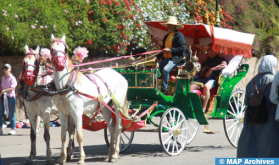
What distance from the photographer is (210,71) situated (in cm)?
860

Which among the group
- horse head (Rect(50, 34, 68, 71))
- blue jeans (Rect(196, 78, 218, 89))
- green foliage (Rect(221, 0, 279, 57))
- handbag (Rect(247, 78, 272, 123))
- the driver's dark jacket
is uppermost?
green foliage (Rect(221, 0, 279, 57))

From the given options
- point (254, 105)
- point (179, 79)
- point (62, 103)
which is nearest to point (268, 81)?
point (254, 105)

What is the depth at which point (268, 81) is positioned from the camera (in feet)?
17.1

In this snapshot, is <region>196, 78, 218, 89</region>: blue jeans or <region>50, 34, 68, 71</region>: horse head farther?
<region>196, 78, 218, 89</region>: blue jeans

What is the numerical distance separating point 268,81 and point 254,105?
426 mm

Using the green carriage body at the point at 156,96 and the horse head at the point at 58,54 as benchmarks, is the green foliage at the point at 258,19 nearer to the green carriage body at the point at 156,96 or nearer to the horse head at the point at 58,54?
the green carriage body at the point at 156,96

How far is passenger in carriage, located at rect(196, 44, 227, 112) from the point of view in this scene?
27.2 ft

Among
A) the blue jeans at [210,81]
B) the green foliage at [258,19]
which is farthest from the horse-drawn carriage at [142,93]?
the green foliage at [258,19]

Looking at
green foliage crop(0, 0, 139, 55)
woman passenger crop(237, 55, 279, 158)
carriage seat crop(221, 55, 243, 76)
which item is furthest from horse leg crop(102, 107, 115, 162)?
green foliage crop(0, 0, 139, 55)

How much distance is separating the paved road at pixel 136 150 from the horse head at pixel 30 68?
1757 millimetres

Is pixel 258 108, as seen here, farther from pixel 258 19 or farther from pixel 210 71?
pixel 258 19

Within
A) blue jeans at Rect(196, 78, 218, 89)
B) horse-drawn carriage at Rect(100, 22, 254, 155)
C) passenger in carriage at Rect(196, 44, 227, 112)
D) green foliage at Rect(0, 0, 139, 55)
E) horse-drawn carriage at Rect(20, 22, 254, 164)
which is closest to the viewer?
horse-drawn carriage at Rect(20, 22, 254, 164)

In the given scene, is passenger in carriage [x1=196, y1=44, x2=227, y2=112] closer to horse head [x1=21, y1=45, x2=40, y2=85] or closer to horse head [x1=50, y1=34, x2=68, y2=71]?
horse head [x1=50, y1=34, x2=68, y2=71]

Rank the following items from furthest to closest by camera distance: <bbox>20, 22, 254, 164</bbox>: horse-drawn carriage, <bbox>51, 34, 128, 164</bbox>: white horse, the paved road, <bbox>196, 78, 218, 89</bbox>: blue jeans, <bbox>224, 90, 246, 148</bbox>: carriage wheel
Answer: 1. <bbox>224, 90, 246, 148</bbox>: carriage wheel
2. <bbox>196, 78, 218, 89</bbox>: blue jeans
3. the paved road
4. <bbox>20, 22, 254, 164</bbox>: horse-drawn carriage
5. <bbox>51, 34, 128, 164</bbox>: white horse
